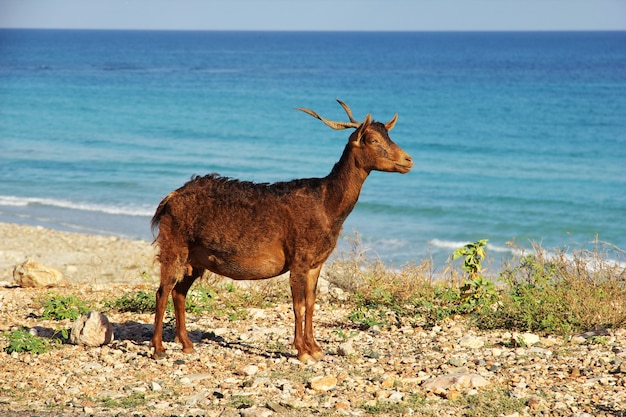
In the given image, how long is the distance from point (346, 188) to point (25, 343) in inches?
143

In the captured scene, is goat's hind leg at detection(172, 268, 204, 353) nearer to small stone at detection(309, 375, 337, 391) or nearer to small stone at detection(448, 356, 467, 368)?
small stone at detection(309, 375, 337, 391)

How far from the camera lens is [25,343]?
8203mm

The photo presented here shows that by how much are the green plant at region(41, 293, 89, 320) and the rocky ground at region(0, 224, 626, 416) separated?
132 mm

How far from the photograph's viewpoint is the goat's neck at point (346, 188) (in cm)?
793

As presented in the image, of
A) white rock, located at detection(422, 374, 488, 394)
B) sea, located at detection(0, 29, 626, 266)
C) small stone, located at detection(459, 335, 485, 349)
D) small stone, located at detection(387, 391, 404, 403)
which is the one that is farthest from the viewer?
sea, located at detection(0, 29, 626, 266)

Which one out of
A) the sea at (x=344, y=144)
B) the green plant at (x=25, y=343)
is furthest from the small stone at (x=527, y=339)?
the green plant at (x=25, y=343)

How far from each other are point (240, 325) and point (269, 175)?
21.5 metres

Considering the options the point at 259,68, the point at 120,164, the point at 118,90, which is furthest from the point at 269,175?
the point at 259,68

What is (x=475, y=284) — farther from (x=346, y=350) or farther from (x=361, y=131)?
(x=361, y=131)

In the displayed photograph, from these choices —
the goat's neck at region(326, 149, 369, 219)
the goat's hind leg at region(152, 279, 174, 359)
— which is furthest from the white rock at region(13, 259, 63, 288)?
the goat's neck at region(326, 149, 369, 219)

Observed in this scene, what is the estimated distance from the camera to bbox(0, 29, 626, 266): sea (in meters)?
23.9

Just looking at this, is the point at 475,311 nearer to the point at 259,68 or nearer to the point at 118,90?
the point at 118,90

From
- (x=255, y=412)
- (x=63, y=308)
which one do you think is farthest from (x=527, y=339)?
(x=63, y=308)

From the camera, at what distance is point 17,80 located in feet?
231
